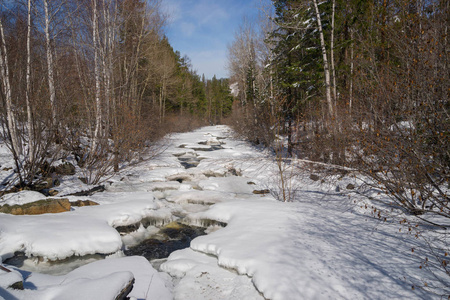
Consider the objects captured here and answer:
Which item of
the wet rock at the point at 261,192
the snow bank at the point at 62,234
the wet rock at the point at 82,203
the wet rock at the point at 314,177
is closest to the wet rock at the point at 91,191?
the wet rock at the point at 82,203

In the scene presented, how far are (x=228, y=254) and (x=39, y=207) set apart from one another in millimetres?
4423

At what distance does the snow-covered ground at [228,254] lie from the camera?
10.1 feet

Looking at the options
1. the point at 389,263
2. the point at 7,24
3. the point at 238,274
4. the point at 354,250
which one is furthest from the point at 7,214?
the point at 7,24

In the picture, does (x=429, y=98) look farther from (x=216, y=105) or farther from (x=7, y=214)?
(x=216, y=105)

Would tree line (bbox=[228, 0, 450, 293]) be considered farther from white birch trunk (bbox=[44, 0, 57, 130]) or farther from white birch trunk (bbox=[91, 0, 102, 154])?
white birch trunk (bbox=[44, 0, 57, 130])

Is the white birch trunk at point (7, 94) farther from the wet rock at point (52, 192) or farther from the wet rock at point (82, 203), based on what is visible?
the wet rock at point (82, 203)

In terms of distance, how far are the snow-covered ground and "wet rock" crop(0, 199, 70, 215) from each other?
0.33 m

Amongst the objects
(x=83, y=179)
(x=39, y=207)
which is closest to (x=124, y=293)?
(x=39, y=207)

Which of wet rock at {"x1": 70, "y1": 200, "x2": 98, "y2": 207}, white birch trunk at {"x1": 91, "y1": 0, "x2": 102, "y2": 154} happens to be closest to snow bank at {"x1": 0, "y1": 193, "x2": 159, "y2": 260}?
wet rock at {"x1": 70, "y1": 200, "x2": 98, "y2": 207}

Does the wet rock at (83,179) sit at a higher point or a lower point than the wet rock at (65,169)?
lower

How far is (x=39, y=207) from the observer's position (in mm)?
5402

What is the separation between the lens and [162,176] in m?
10.1

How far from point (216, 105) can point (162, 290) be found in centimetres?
5577

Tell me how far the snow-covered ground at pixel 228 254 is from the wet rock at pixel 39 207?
0.33 meters
